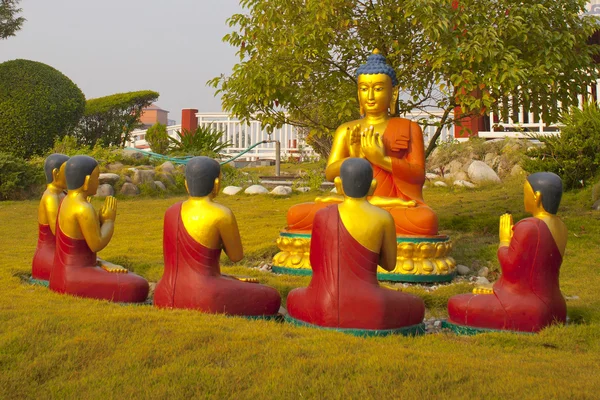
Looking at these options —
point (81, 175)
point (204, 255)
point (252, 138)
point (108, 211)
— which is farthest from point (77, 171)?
point (252, 138)

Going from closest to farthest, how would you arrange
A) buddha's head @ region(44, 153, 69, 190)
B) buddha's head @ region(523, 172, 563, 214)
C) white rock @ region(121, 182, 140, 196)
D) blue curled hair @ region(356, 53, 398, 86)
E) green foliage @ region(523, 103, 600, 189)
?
buddha's head @ region(523, 172, 563, 214)
buddha's head @ region(44, 153, 69, 190)
blue curled hair @ region(356, 53, 398, 86)
green foliage @ region(523, 103, 600, 189)
white rock @ region(121, 182, 140, 196)

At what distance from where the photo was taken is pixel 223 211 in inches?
189

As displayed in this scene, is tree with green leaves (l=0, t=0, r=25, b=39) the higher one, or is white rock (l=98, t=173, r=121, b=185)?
tree with green leaves (l=0, t=0, r=25, b=39)

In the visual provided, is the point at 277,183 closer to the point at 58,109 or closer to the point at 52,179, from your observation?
the point at 58,109

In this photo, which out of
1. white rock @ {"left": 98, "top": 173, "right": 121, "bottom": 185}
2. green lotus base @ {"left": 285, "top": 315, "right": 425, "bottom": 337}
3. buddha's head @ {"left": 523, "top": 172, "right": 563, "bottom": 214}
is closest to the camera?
green lotus base @ {"left": 285, "top": 315, "right": 425, "bottom": 337}

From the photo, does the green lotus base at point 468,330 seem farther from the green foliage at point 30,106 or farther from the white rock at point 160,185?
the green foliage at point 30,106

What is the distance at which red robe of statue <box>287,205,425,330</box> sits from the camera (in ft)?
14.4

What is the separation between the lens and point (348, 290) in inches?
173

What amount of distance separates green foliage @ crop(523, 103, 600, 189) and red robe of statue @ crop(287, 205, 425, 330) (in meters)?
7.14

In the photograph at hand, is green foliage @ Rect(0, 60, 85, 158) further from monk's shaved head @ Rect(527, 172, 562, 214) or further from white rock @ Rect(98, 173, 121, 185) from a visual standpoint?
monk's shaved head @ Rect(527, 172, 562, 214)

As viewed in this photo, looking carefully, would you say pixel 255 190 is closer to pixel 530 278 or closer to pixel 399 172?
pixel 399 172

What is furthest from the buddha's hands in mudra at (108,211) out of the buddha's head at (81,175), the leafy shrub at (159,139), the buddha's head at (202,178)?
the leafy shrub at (159,139)

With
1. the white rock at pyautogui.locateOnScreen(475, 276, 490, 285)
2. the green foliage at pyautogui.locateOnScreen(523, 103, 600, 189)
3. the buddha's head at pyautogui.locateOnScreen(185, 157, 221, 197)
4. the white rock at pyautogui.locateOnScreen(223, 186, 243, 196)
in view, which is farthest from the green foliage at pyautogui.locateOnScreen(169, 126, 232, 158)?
the buddha's head at pyautogui.locateOnScreen(185, 157, 221, 197)

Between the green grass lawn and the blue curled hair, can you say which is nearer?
the green grass lawn
